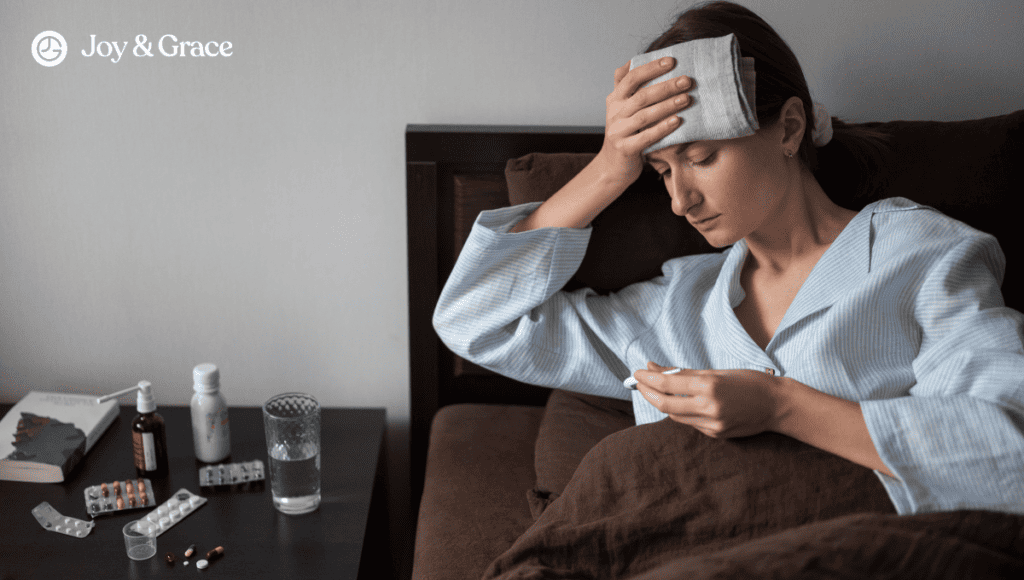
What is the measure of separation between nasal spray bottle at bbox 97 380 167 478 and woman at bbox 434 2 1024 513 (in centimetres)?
44

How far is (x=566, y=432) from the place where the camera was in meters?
1.10

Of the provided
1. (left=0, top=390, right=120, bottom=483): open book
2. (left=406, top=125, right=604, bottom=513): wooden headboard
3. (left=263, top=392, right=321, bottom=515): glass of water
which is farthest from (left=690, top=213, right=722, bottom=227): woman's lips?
(left=0, top=390, right=120, bottom=483): open book

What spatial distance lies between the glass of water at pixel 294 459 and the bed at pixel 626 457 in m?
0.16

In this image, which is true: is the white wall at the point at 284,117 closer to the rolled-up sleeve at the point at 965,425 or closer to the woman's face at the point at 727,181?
the woman's face at the point at 727,181

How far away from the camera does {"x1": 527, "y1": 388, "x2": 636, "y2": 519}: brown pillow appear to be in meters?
1.02

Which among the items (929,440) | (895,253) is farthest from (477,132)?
(929,440)

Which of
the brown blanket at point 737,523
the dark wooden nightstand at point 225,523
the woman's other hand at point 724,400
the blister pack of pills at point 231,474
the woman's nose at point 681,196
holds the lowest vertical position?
the dark wooden nightstand at point 225,523

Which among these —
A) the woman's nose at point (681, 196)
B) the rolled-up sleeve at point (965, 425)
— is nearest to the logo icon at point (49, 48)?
the woman's nose at point (681, 196)

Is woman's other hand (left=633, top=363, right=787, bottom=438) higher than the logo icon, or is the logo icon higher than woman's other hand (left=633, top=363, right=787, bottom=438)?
the logo icon

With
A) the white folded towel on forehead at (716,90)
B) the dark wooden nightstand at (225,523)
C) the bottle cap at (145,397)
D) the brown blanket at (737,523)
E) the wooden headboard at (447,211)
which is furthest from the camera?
the wooden headboard at (447,211)

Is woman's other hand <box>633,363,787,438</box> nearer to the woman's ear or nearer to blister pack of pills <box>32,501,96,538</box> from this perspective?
the woman's ear

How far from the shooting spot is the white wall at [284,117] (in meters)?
1.20

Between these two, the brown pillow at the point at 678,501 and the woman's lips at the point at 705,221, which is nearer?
the brown pillow at the point at 678,501

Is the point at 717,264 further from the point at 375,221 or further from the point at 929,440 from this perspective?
the point at 375,221
